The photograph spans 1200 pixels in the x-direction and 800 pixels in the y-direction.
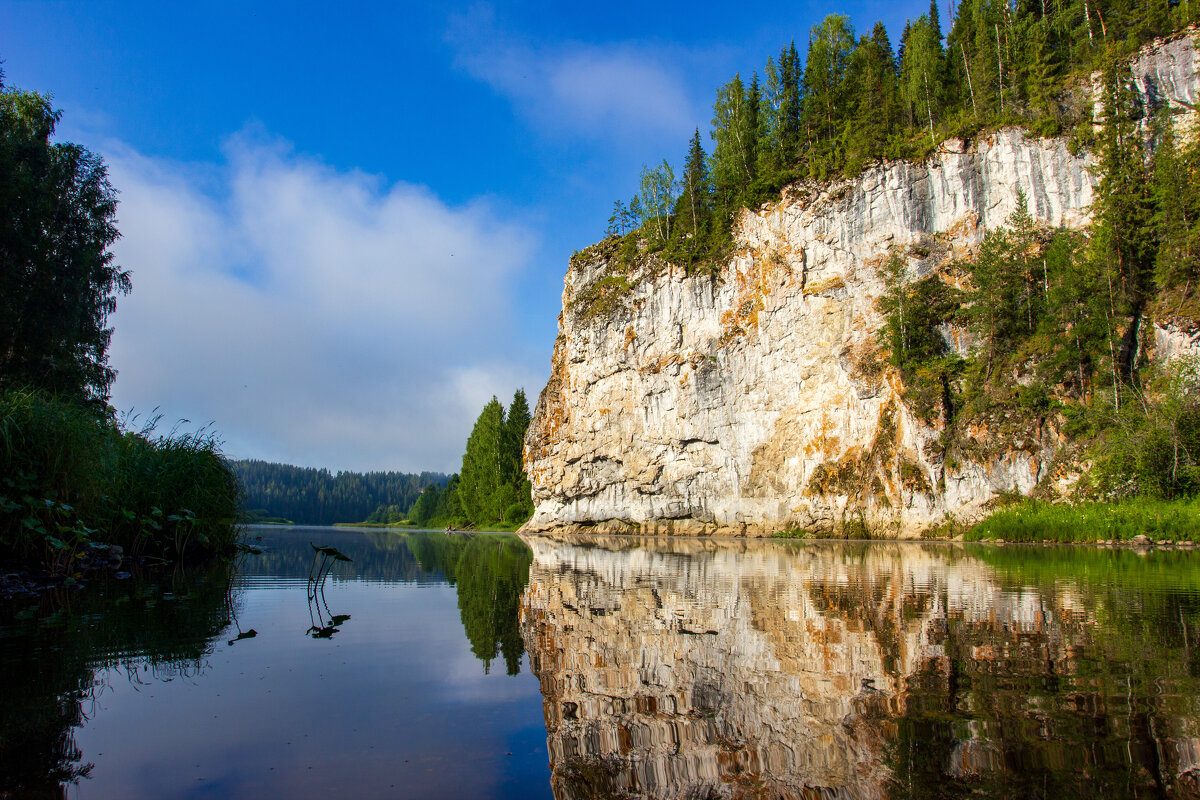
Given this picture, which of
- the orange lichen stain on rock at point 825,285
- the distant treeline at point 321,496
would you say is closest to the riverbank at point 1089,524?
the orange lichen stain on rock at point 825,285

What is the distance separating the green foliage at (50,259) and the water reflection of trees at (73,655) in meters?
15.2

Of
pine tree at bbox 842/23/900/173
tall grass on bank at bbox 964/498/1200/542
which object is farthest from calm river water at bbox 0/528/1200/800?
pine tree at bbox 842/23/900/173

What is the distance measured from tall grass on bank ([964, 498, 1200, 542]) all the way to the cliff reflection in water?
21.5 m

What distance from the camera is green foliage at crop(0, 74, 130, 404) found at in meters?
20.2

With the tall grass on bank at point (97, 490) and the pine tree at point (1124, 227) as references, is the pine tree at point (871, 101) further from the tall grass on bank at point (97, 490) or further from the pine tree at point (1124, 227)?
the tall grass on bank at point (97, 490)

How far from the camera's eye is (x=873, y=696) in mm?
4367

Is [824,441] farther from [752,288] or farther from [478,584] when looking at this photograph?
[478,584]

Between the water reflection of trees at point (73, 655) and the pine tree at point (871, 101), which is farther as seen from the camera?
the pine tree at point (871, 101)

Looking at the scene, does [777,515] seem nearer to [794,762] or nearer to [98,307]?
[98,307]

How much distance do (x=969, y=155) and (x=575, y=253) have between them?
35.0 metres

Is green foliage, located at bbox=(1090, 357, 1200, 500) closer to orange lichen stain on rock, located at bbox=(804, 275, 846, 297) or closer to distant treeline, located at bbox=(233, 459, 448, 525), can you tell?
orange lichen stain on rock, located at bbox=(804, 275, 846, 297)

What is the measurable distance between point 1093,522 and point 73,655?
34059 mm

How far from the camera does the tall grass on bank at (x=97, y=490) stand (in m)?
9.60

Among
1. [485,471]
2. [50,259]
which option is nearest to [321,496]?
[485,471]
